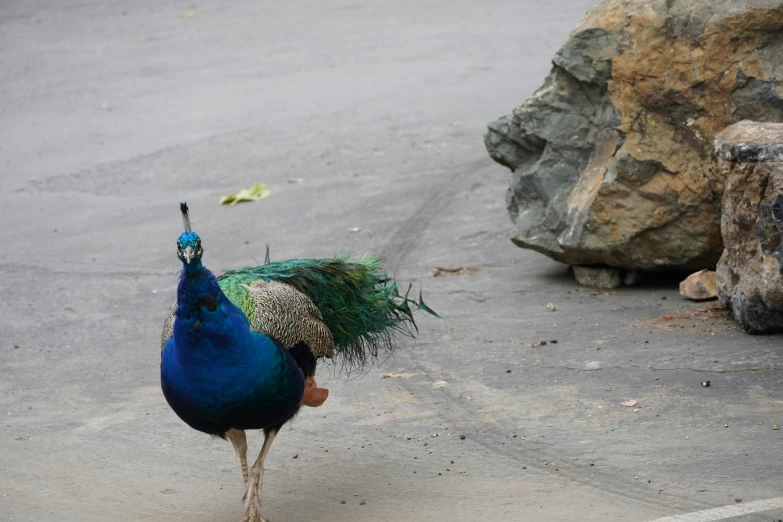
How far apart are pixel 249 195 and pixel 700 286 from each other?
4.73 meters

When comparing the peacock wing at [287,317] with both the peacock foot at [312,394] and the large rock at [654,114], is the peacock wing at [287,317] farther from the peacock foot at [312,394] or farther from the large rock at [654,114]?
the large rock at [654,114]

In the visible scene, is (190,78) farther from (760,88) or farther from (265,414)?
(265,414)

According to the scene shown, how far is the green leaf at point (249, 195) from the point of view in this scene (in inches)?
403

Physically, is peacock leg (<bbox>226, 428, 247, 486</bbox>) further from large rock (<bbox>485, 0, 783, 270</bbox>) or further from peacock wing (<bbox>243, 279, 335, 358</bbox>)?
large rock (<bbox>485, 0, 783, 270</bbox>)

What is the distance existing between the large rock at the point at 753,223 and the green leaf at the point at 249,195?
4.96 m

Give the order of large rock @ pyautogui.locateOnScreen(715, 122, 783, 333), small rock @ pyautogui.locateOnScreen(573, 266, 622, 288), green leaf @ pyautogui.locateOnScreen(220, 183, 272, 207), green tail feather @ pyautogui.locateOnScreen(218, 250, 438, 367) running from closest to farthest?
1. green tail feather @ pyautogui.locateOnScreen(218, 250, 438, 367)
2. large rock @ pyautogui.locateOnScreen(715, 122, 783, 333)
3. small rock @ pyautogui.locateOnScreen(573, 266, 622, 288)
4. green leaf @ pyautogui.locateOnScreen(220, 183, 272, 207)

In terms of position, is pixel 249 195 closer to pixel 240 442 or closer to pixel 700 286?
pixel 700 286

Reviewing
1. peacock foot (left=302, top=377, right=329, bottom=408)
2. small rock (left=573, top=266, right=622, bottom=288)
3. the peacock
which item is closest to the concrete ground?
small rock (left=573, top=266, right=622, bottom=288)

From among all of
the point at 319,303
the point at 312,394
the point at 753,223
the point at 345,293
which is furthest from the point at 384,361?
the point at 753,223

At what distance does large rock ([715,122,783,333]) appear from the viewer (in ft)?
19.8

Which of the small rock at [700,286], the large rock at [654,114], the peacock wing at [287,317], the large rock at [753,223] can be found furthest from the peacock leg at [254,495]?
the small rock at [700,286]

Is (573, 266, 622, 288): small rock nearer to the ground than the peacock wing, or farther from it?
nearer to the ground

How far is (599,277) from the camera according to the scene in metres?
7.67

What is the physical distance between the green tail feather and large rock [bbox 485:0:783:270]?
6.74 ft
